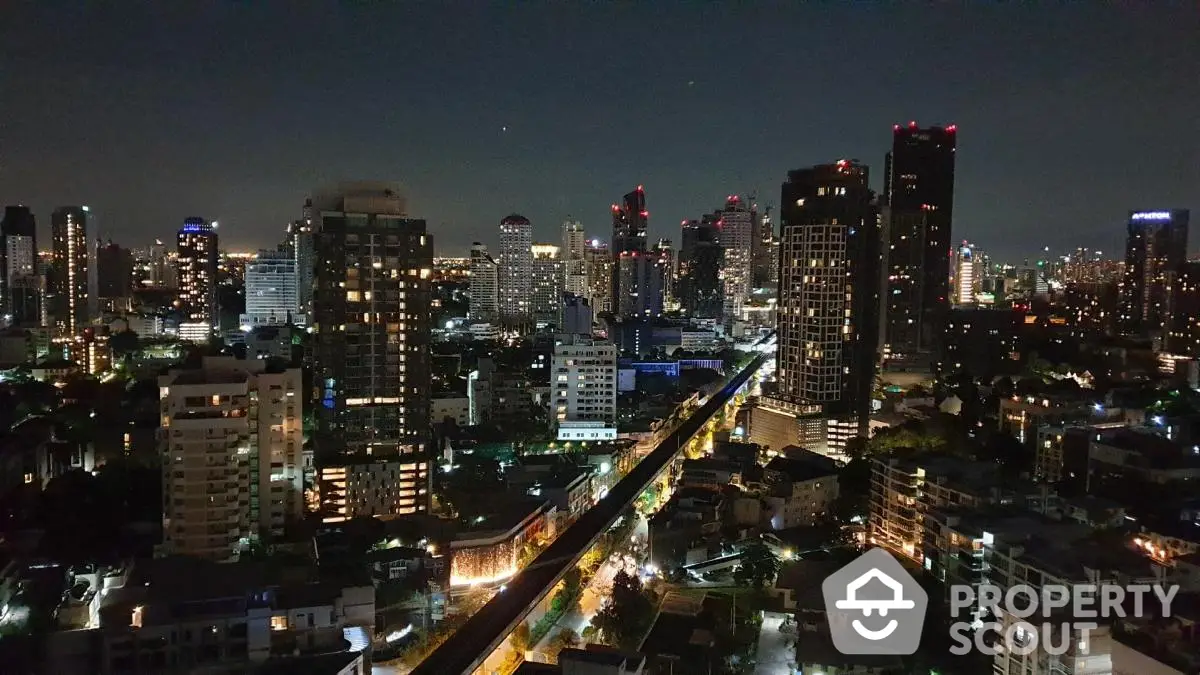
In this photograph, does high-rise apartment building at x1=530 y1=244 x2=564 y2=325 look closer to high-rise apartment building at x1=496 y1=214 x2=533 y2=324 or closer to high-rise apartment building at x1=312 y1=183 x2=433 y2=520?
high-rise apartment building at x1=496 y1=214 x2=533 y2=324

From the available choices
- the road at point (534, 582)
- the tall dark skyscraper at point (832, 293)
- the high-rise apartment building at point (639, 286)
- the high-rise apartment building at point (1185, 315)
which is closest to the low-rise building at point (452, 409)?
the road at point (534, 582)


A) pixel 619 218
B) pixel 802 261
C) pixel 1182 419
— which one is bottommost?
pixel 1182 419

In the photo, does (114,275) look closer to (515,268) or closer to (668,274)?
(515,268)

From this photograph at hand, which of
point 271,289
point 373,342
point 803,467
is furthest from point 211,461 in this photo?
point 271,289

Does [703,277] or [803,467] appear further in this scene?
[703,277]

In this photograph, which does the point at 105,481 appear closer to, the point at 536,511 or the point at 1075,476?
the point at 536,511

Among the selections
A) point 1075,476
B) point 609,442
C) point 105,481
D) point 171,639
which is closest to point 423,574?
point 171,639
